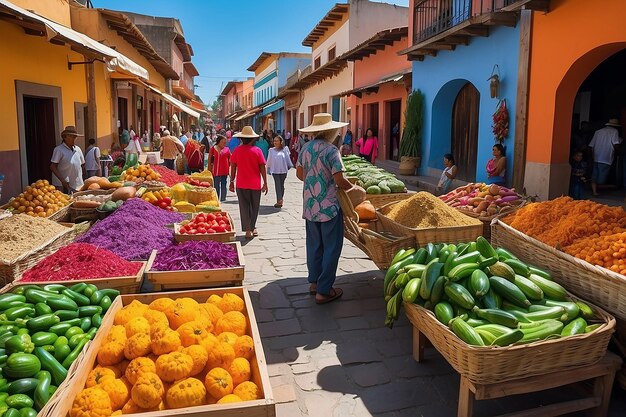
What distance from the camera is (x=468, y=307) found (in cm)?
311

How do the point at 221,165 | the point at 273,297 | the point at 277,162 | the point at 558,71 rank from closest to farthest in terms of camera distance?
the point at 273,297 → the point at 558,71 → the point at 277,162 → the point at 221,165

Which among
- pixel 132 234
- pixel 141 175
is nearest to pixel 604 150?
pixel 141 175

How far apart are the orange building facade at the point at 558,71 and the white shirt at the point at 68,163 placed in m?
7.86

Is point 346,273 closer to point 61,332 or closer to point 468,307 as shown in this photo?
point 468,307

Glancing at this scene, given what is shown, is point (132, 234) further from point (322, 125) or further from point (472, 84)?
point (472, 84)

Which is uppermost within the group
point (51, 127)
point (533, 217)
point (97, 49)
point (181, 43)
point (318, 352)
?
point (181, 43)

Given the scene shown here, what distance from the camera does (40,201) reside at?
6438mm

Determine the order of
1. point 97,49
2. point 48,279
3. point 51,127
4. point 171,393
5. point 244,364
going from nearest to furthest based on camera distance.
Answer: point 171,393
point 244,364
point 48,279
point 97,49
point 51,127

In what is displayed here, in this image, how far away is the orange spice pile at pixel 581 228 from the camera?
3352mm

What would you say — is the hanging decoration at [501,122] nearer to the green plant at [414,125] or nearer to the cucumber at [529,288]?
the green plant at [414,125]

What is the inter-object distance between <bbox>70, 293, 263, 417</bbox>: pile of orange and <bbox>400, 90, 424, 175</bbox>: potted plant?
12451mm

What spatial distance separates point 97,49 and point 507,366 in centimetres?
769

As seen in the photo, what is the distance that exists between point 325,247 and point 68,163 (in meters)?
5.12

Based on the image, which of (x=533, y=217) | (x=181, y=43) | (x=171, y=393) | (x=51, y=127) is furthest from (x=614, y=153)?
(x=181, y=43)
